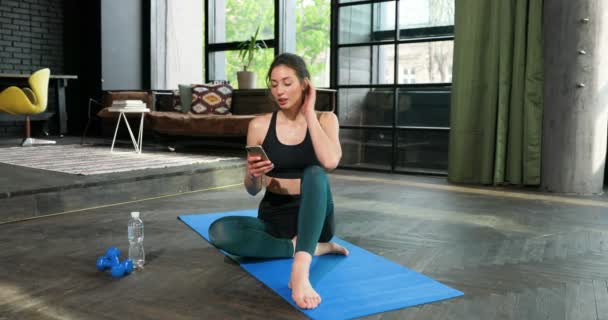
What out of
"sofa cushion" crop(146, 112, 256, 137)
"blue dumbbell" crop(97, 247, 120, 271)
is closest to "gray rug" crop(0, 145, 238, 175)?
"sofa cushion" crop(146, 112, 256, 137)

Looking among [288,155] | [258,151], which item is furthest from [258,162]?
[288,155]

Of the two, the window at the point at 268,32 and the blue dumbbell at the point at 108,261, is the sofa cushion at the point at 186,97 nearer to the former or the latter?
the window at the point at 268,32

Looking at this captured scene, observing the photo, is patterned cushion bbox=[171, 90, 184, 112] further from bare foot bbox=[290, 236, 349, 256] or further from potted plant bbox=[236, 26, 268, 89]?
bare foot bbox=[290, 236, 349, 256]

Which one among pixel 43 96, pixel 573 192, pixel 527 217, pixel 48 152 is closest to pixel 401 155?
pixel 573 192

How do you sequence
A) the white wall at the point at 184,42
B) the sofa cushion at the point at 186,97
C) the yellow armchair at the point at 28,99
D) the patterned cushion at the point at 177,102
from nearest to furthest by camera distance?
the yellow armchair at the point at 28,99 < the sofa cushion at the point at 186,97 < the patterned cushion at the point at 177,102 < the white wall at the point at 184,42

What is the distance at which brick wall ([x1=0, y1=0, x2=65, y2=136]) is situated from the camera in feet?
25.2

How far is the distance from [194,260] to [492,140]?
130 inches

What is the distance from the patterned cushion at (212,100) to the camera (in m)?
6.60

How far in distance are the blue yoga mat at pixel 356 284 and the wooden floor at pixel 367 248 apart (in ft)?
0.19

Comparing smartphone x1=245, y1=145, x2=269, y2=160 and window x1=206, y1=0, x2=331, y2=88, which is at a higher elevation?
window x1=206, y1=0, x2=331, y2=88

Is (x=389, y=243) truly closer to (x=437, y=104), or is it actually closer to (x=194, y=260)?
(x=194, y=260)

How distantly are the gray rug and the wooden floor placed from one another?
26.6 inches

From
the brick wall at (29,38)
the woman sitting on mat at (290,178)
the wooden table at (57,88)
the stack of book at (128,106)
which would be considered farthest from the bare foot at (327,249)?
the brick wall at (29,38)

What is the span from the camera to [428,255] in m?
2.61
